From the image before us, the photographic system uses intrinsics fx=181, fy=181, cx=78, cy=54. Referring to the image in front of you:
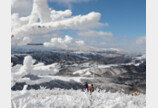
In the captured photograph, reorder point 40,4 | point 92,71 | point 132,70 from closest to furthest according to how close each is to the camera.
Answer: point 40,4 → point 92,71 → point 132,70

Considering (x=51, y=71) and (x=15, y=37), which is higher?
(x=15, y=37)

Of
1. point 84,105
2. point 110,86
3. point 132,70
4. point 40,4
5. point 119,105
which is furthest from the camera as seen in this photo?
point 132,70

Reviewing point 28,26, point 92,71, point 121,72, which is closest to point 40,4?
point 28,26

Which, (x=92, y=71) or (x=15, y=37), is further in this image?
(x=92, y=71)

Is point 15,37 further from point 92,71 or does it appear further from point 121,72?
point 121,72

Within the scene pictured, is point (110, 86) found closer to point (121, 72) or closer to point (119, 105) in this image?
point (121, 72)

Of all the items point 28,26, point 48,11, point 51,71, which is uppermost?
point 48,11
